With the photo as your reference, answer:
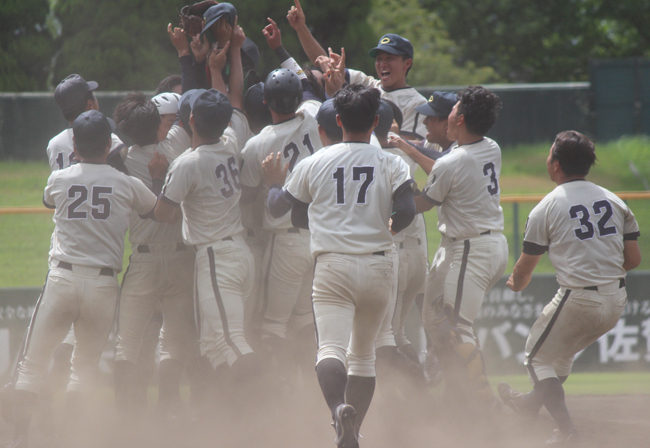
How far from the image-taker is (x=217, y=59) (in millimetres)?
5133

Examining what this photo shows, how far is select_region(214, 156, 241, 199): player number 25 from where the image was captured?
15.7ft

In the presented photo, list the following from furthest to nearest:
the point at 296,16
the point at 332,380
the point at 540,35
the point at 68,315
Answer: the point at 540,35 → the point at 296,16 → the point at 68,315 → the point at 332,380

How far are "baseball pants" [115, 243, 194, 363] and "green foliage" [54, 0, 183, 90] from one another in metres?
11.7

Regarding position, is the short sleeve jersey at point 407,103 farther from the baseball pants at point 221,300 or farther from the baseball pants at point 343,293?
the baseball pants at point 343,293

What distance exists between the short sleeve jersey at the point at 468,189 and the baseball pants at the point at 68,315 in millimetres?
2299

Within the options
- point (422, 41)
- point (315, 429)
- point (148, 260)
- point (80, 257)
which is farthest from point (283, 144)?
point (422, 41)

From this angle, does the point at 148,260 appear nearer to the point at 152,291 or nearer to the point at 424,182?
the point at 152,291

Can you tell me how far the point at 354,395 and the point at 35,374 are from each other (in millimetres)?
2075

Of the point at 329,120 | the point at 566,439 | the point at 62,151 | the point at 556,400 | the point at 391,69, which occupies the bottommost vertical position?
the point at 566,439

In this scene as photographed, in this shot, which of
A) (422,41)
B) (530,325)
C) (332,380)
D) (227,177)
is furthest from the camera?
(422,41)

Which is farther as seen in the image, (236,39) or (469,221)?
(236,39)

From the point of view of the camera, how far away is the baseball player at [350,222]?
4008 millimetres

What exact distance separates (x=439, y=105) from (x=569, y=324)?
6.09ft

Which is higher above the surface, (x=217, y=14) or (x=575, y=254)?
(x=217, y=14)
